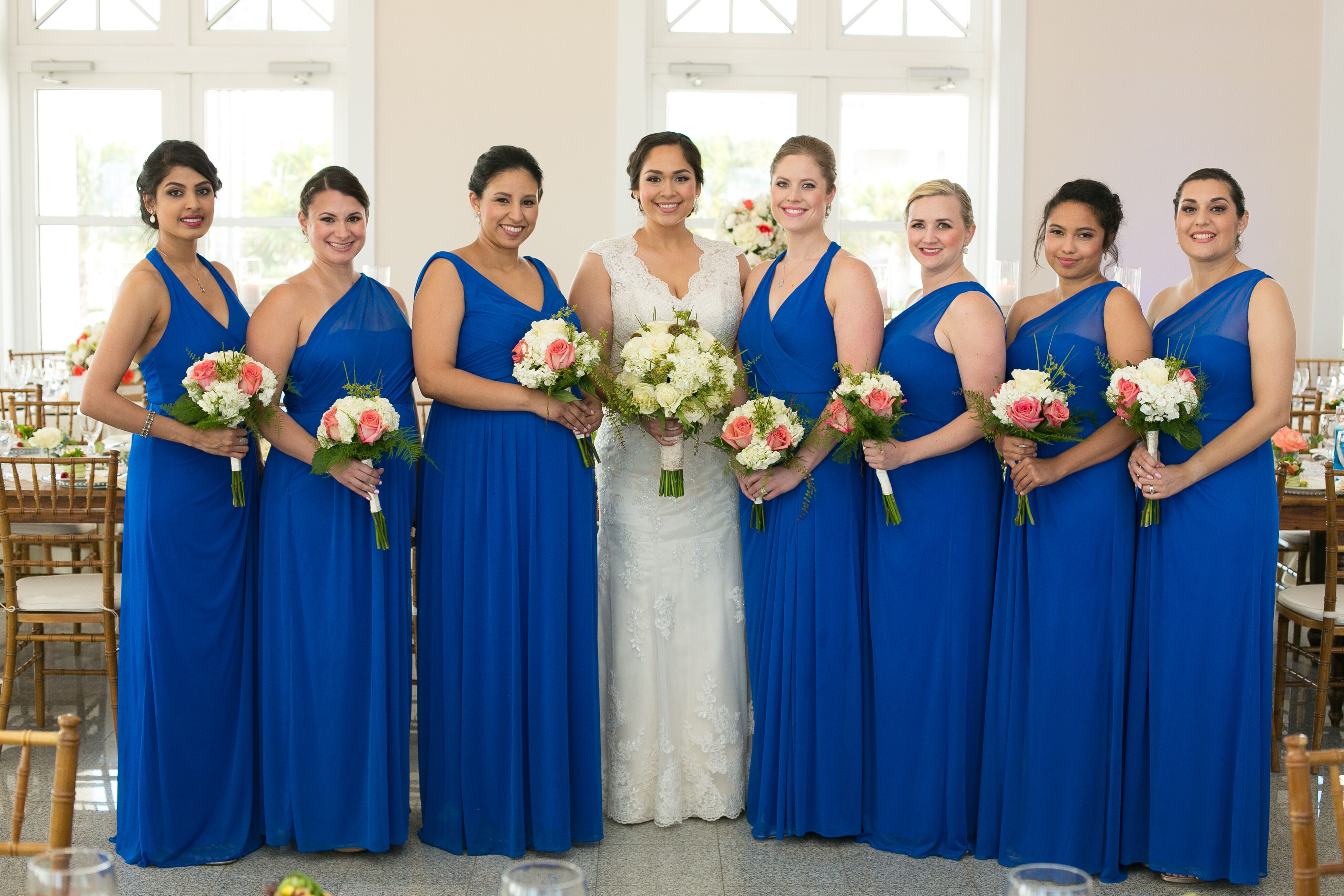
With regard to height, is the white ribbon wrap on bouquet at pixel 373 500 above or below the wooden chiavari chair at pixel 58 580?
above

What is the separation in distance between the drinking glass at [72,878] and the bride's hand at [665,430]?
98.0 inches

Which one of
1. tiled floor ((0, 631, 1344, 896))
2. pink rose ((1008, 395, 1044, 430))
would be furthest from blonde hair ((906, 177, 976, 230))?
tiled floor ((0, 631, 1344, 896))

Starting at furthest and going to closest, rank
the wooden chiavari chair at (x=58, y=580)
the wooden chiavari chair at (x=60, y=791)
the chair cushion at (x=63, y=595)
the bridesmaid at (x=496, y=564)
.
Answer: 1. the chair cushion at (x=63, y=595)
2. the wooden chiavari chair at (x=58, y=580)
3. the bridesmaid at (x=496, y=564)
4. the wooden chiavari chair at (x=60, y=791)

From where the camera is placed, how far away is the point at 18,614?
476 cm

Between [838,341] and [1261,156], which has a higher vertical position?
[1261,156]

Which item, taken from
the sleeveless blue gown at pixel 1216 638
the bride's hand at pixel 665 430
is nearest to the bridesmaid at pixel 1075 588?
the sleeveless blue gown at pixel 1216 638

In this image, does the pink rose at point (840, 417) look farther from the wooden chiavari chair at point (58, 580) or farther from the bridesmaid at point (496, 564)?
the wooden chiavari chair at point (58, 580)

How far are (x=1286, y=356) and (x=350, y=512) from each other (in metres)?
2.81

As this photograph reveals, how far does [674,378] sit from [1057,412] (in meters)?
1.11

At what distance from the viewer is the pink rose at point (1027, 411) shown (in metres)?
3.24

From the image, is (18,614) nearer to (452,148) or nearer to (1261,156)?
(452,148)

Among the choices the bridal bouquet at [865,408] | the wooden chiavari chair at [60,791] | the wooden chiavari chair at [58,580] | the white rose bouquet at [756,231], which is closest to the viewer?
the wooden chiavari chair at [60,791]

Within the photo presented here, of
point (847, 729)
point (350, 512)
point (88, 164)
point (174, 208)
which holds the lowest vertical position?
point (847, 729)

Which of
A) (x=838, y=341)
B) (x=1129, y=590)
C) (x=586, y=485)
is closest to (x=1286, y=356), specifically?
(x=1129, y=590)
